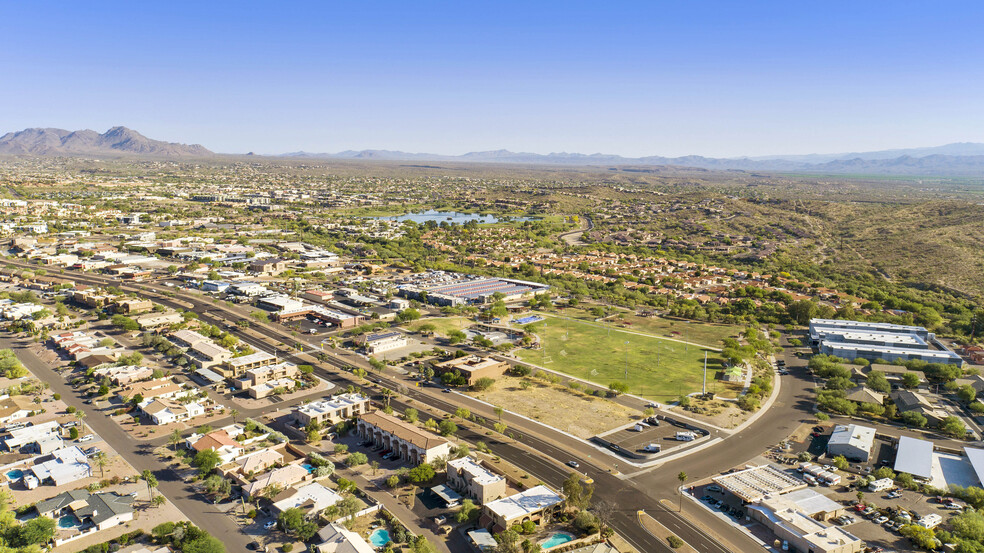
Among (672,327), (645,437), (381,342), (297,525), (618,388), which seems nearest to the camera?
(297,525)

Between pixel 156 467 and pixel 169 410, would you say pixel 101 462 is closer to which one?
pixel 156 467

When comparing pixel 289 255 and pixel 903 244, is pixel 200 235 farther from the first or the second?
pixel 903 244

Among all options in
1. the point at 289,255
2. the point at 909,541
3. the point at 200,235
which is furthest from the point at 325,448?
the point at 200,235

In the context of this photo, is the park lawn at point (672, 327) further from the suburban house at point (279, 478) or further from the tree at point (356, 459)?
the suburban house at point (279, 478)

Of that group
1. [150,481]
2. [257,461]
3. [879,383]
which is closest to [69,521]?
[150,481]

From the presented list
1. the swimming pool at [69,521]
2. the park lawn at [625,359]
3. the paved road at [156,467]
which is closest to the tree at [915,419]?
the park lawn at [625,359]

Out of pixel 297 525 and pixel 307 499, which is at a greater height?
pixel 297 525
